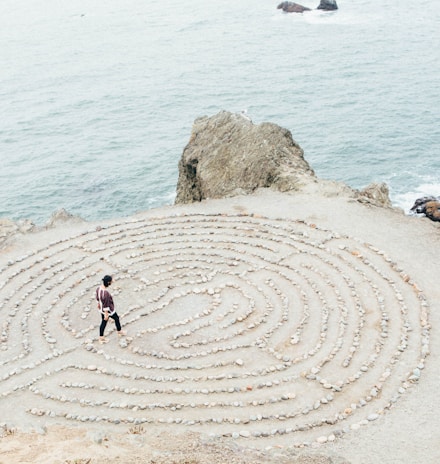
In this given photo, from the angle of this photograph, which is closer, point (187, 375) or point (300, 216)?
point (187, 375)

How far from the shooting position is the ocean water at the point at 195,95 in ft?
162

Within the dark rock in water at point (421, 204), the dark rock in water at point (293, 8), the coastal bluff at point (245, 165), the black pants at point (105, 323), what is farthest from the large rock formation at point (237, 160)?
the dark rock in water at point (293, 8)

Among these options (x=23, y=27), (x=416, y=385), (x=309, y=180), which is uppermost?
(x=23, y=27)

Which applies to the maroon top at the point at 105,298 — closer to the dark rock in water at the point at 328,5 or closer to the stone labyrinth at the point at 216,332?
the stone labyrinth at the point at 216,332

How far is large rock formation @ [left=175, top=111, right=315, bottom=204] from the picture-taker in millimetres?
30484

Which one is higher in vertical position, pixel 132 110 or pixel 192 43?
pixel 192 43

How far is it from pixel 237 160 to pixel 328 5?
74218 millimetres

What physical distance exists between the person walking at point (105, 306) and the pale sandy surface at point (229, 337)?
0.48 m

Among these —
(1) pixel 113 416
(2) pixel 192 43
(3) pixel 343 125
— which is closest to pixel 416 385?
(1) pixel 113 416

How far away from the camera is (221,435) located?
49.9 feet

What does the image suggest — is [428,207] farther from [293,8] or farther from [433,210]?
[293,8]

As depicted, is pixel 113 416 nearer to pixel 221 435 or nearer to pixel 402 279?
pixel 221 435

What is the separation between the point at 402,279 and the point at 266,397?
313 inches

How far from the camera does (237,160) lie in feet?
105
